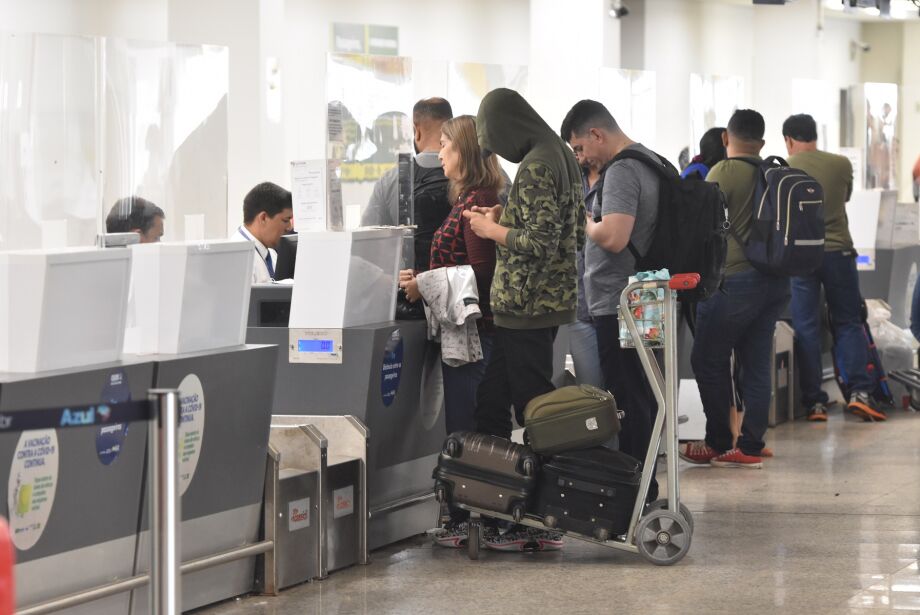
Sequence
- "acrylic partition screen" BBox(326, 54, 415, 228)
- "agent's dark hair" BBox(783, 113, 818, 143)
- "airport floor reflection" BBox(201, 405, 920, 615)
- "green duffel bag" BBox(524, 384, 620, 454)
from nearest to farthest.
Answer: "airport floor reflection" BBox(201, 405, 920, 615), "green duffel bag" BBox(524, 384, 620, 454), "acrylic partition screen" BBox(326, 54, 415, 228), "agent's dark hair" BBox(783, 113, 818, 143)

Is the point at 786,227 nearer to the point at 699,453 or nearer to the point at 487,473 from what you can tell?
the point at 699,453

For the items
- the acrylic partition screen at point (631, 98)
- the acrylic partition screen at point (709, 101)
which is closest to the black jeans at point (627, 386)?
the acrylic partition screen at point (631, 98)

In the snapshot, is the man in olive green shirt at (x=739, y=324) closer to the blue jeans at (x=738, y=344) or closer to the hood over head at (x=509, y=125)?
the blue jeans at (x=738, y=344)

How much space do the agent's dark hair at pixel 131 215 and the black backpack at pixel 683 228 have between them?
1.81 metres

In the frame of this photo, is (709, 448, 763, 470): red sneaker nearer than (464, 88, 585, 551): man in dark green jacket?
No

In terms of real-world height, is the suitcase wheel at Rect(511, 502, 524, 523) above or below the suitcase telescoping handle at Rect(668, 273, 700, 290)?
below

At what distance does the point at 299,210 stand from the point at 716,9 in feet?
33.9

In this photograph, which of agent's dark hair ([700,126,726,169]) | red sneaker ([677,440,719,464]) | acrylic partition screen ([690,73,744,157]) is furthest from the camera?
Answer: acrylic partition screen ([690,73,744,157])

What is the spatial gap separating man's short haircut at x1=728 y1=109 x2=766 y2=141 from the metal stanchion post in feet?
14.3

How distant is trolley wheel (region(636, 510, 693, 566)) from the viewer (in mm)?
4500

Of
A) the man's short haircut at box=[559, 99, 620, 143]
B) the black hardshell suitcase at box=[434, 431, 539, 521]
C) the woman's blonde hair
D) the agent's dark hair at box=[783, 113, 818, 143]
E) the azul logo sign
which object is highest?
the agent's dark hair at box=[783, 113, 818, 143]

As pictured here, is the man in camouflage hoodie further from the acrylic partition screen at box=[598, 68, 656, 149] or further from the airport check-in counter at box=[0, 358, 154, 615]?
the acrylic partition screen at box=[598, 68, 656, 149]

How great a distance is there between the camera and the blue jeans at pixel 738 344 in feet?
20.5

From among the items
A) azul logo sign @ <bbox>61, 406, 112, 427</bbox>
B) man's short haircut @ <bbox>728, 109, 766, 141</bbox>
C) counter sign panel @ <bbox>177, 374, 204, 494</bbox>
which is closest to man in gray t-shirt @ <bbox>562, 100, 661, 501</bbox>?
man's short haircut @ <bbox>728, 109, 766, 141</bbox>
